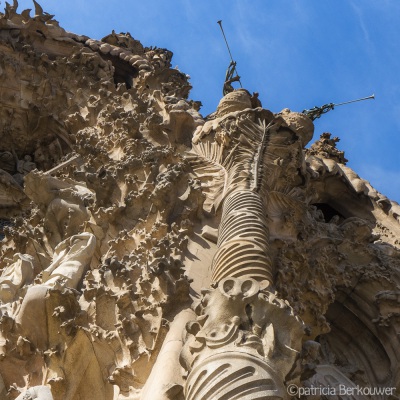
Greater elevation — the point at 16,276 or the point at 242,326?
the point at 16,276

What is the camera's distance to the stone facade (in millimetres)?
4531

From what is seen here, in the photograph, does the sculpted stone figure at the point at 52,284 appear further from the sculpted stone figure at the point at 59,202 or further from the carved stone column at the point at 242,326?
the carved stone column at the point at 242,326

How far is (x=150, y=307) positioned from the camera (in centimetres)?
534

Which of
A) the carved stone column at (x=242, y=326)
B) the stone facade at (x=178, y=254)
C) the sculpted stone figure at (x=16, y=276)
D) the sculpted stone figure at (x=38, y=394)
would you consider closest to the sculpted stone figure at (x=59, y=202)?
the stone facade at (x=178, y=254)

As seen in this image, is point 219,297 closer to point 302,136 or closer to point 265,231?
point 265,231

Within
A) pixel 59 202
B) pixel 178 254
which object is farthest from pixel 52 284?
pixel 59 202

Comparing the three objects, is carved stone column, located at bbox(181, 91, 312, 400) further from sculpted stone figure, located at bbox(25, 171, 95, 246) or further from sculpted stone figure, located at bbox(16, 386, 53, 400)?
sculpted stone figure, located at bbox(25, 171, 95, 246)

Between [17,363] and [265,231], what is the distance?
2.05 metres

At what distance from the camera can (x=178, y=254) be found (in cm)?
609

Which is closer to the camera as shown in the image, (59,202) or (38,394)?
(38,394)

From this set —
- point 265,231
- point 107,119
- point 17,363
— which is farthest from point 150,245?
point 107,119

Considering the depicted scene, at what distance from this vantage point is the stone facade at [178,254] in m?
4.53

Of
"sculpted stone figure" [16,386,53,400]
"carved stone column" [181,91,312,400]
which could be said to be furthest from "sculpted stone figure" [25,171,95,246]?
"sculpted stone figure" [16,386,53,400]

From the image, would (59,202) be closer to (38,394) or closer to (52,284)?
(52,284)
